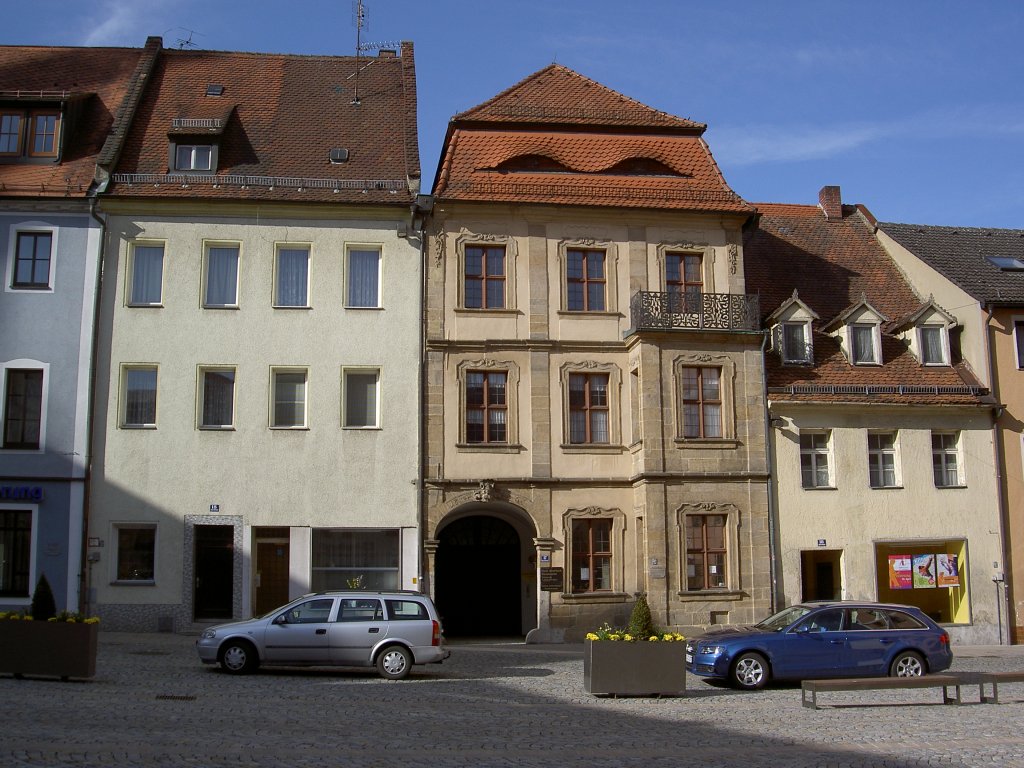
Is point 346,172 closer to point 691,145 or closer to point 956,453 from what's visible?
point 691,145

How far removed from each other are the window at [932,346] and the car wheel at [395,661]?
17.2 metres

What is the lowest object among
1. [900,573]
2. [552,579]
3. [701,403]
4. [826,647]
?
[826,647]

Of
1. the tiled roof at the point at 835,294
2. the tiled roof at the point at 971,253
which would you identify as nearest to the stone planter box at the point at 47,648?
the tiled roof at the point at 835,294

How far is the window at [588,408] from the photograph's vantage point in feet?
90.1

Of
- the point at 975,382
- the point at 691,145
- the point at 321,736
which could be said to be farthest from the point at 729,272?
the point at 321,736

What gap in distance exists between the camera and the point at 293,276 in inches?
1076

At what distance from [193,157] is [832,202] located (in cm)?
1971

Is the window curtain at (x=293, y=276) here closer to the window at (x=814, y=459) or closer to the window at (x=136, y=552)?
the window at (x=136, y=552)

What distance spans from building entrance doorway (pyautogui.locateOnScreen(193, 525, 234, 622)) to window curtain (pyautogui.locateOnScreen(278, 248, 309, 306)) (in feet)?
18.2

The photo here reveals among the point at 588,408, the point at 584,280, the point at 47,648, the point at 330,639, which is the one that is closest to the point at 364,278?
the point at 584,280

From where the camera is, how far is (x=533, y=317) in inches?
1085

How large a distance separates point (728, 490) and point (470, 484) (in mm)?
6171

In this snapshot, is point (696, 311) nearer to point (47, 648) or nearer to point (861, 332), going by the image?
point (861, 332)

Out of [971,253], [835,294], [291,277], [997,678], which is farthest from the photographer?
[971,253]
